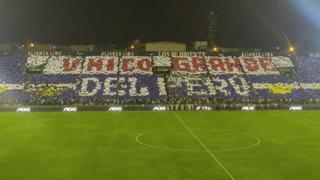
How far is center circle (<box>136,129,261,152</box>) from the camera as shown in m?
35.4

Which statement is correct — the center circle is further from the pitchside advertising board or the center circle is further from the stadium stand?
the stadium stand

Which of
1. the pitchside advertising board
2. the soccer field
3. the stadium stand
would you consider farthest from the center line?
the stadium stand

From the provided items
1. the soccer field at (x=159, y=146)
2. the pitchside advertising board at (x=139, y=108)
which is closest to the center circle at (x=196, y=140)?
the soccer field at (x=159, y=146)

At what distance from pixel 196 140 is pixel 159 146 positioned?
385 centimetres

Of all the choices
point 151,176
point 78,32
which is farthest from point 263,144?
point 78,32

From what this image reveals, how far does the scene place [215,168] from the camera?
28.9 metres

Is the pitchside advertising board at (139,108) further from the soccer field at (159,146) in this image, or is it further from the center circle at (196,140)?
the center circle at (196,140)

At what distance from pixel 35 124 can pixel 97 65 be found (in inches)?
1283

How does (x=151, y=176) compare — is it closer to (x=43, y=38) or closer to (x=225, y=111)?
(x=225, y=111)

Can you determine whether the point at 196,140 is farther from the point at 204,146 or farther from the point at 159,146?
the point at 159,146

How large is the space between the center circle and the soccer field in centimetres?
7

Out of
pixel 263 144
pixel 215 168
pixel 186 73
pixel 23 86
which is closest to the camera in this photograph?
pixel 215 168

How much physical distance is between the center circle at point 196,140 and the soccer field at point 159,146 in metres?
0.07

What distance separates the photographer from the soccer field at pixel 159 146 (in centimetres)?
2780
